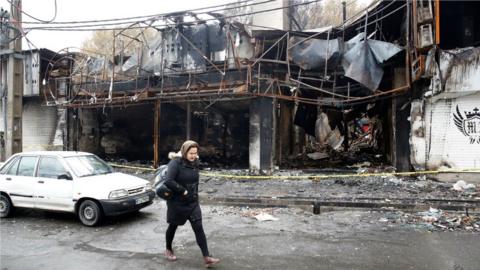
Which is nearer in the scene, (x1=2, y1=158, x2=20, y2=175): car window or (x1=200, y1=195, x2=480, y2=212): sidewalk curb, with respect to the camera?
(x1=200, y1=195, x2=480, y2=212): sidewalk curb

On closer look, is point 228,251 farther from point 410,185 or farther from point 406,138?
point 406,138

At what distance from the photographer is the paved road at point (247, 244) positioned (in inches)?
206

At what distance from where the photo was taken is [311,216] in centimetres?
809

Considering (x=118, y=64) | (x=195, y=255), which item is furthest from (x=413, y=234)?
(x=118, y=64)

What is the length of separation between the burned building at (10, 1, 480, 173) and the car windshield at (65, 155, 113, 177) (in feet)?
18.3

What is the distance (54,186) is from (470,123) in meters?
10.9

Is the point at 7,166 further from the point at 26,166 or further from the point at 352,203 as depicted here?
the point at 352,203

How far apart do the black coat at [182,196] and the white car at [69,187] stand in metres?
2.71

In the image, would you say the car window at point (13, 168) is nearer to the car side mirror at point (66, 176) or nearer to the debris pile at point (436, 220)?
the car side mirror at point (66, 176)

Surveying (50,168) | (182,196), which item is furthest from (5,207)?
(182,196)

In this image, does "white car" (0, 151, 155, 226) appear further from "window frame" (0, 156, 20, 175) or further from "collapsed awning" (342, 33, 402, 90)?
"collapsed awning" (342, 33, 402, 90)

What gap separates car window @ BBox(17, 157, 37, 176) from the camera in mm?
8130

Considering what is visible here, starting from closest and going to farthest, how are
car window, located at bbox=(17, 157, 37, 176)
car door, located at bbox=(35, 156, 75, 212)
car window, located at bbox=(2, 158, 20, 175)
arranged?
car door, located at bbox=(35, 156, 75, 212) < car window, located at bbox=(17, 157, 37, 176) < car window, located at bbox=(2, 158, 20, 175)

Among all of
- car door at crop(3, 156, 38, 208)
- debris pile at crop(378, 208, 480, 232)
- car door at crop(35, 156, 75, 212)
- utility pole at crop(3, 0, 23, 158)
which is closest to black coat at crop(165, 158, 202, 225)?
car door at crop(35, 156, 75, 212)
